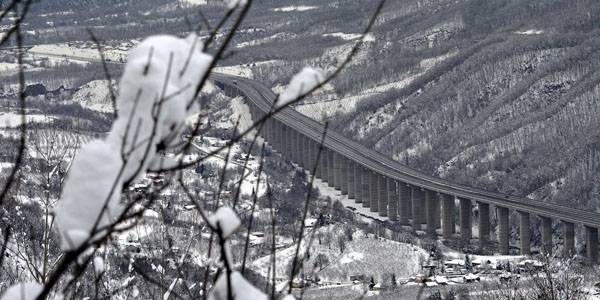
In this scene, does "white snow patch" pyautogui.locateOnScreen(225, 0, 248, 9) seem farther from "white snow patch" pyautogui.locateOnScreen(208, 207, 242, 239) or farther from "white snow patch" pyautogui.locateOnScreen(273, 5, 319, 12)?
"white snow patch" pyautogui.locateOnScreen(273, 5, 319, 12)

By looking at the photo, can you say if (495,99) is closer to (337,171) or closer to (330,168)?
(330,168)

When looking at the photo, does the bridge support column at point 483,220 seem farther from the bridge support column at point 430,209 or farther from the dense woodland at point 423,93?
the bridge support column at point 430,209

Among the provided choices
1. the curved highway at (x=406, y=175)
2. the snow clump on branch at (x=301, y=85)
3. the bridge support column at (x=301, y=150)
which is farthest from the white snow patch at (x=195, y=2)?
the snow clump on branch at (x=301, y=85)

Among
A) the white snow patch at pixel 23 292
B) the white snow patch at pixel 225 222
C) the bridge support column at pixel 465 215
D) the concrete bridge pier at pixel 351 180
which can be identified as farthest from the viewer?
the concrete bridge pier at pixel 351 180

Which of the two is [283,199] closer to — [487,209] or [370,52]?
[487,209]

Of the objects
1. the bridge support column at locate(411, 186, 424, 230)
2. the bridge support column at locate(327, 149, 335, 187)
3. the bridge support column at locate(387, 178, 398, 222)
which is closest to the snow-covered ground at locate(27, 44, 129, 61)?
the bridge support column at locate(327, 149, 335, 187)

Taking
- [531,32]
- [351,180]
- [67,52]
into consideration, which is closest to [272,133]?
[351,180]
